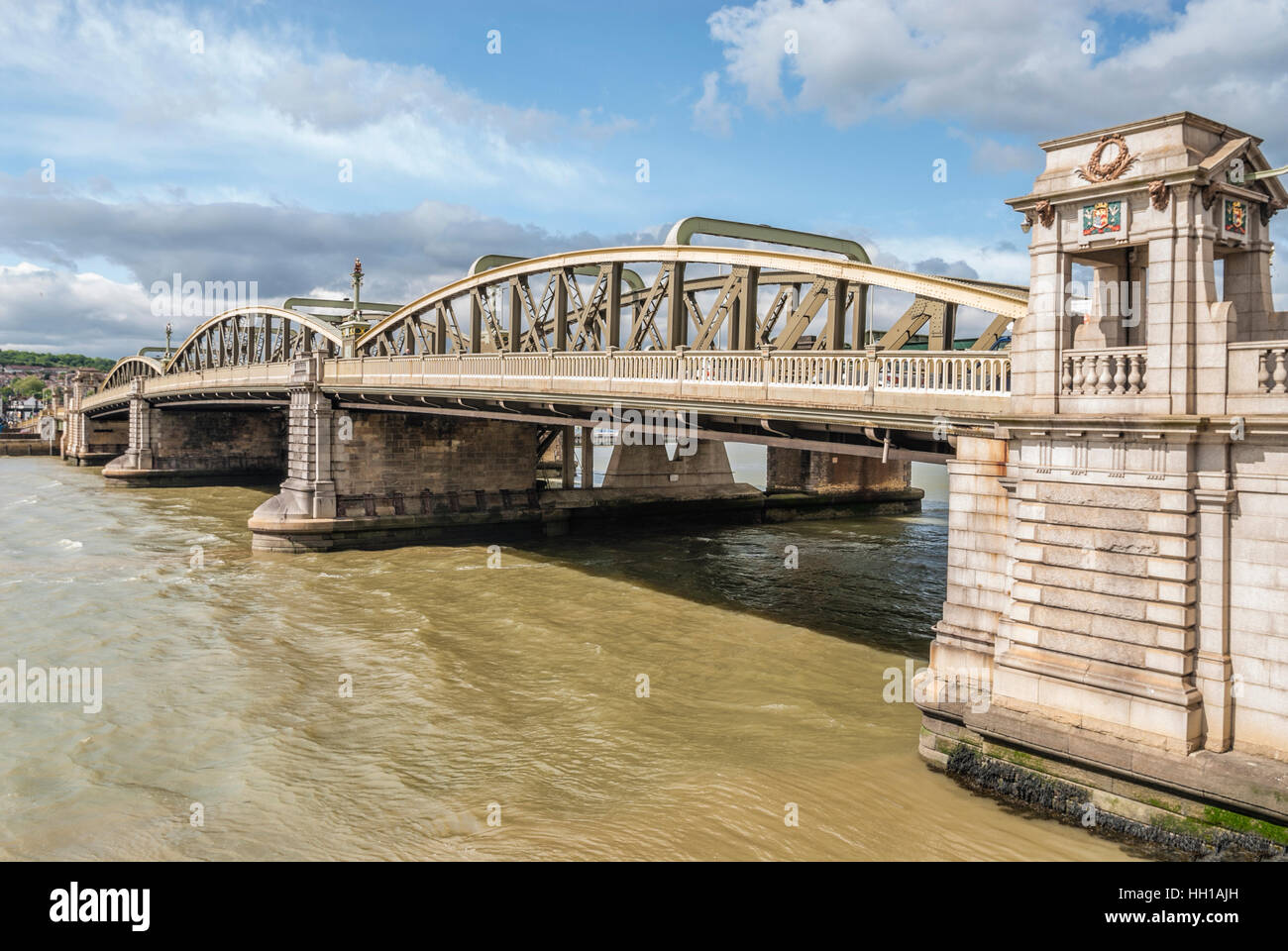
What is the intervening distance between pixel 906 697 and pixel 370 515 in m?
21.6

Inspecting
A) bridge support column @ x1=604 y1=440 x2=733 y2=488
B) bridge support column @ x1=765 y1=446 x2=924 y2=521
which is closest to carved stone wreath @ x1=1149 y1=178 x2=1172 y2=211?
bridge support column @ x1=604 y1=440 x2=733 y2=488

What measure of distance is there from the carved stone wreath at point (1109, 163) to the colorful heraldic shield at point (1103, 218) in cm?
30

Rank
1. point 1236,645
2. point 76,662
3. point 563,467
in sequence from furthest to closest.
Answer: point 563,467
point 76,662
point 1236,645

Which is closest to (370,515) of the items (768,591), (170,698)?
(768,591)

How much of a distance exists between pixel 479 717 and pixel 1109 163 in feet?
37.9

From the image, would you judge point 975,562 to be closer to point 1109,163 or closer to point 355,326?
point 1109,163

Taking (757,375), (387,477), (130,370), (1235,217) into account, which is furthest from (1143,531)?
(130,370)

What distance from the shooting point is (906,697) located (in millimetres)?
14938

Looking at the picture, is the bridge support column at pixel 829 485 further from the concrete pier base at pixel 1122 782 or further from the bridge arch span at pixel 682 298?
the concrete pier base at pixel 1122 782

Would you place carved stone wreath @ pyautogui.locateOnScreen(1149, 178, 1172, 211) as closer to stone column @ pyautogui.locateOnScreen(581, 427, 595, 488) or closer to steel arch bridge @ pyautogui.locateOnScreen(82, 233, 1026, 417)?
steel arch bridge @ pyautogui.locateOnScreen(82, 233, 1026, 417)

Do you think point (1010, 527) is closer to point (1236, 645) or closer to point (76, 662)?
point (1236, 645)

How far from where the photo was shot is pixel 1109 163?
10.5 meters

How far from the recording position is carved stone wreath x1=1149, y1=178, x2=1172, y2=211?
10.0 meters

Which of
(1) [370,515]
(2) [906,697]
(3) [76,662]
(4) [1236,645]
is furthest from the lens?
(1) [370,515]
